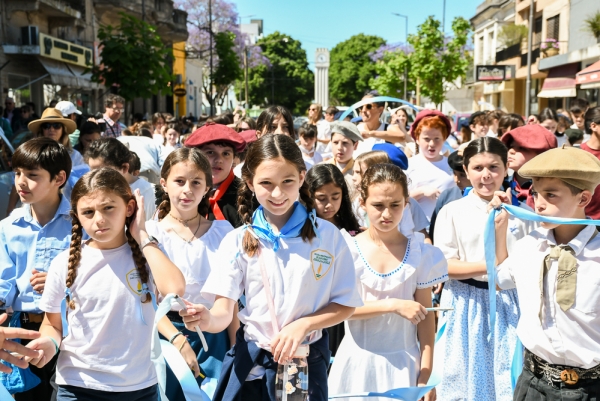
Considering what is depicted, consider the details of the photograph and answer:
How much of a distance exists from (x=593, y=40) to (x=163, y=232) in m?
29.6

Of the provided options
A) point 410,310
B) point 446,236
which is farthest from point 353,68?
point 410,310

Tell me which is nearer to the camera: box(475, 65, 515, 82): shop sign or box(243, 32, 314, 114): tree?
box(475, 65, 515, 82): shop sign

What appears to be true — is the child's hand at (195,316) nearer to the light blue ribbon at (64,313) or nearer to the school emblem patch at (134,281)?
the school emblem patch at (134,281)

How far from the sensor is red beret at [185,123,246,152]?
5062mm

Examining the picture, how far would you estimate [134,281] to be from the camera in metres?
3.41

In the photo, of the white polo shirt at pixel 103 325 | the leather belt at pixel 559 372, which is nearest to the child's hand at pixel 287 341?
the white polo shirt at pixel 103 325

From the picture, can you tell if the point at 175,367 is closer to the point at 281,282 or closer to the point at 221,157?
the point at 281,282

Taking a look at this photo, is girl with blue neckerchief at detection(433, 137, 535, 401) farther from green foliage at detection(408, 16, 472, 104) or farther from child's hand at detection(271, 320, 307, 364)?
green foliage at detection(408, 16, 472, 104)

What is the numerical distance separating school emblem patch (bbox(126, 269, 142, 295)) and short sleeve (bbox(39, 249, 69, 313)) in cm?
31

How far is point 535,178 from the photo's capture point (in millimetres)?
3406

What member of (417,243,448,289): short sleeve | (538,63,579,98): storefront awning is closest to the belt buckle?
(417,243,448,289): short sleeve

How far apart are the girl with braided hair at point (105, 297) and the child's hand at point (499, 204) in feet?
5.66

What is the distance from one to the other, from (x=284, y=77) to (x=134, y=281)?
88.2 metres

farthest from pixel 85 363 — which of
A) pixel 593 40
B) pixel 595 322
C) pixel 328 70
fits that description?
pixel 328 70
